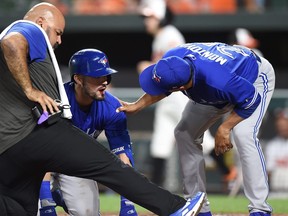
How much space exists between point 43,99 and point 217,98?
1384 mm

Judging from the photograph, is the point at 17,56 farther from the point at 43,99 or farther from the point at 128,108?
the point at 128,108

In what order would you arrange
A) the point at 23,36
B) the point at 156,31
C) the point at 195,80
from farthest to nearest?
the point at 156,31, the point at 195,80, the point at 23,36

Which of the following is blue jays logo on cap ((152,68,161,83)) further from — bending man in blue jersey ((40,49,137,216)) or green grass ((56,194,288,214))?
green grass ((56,194,288,214))

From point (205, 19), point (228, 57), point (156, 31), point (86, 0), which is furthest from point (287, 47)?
point (228, 57)

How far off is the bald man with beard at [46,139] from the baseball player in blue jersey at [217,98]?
78cm

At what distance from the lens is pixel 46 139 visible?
5664mm

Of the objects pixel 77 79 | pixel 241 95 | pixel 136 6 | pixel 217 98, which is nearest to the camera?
pixel 241 95

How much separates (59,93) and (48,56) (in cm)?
26

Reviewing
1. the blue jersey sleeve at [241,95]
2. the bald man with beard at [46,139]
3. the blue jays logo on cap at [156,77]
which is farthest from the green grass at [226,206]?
the bald man with beard at [46,139]

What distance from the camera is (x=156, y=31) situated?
11.1 meters

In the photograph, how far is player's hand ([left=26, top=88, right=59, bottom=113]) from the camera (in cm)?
555

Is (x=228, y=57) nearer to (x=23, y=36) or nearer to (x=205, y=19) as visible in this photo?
(x=23, y=36)

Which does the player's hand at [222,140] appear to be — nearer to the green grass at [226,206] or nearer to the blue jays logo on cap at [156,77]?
the blue jays logo on cap at [156,77]

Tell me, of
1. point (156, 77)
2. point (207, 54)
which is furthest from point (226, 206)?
point (156, 77)
